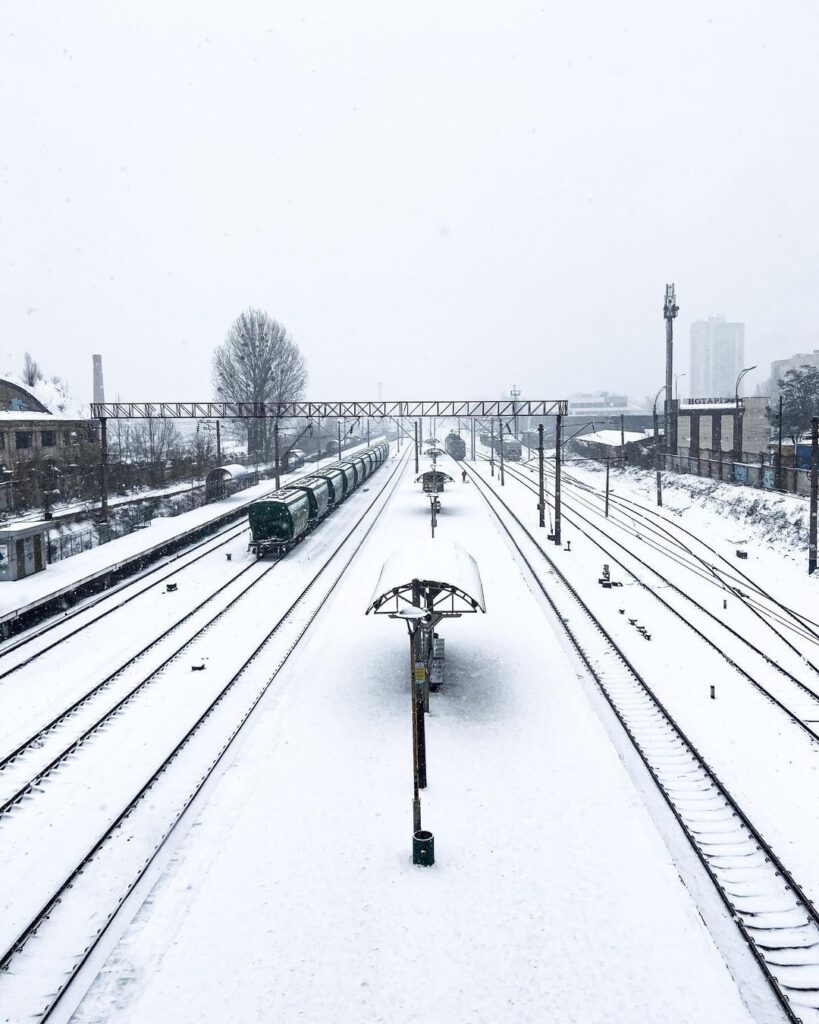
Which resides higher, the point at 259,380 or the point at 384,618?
the point at 259,380

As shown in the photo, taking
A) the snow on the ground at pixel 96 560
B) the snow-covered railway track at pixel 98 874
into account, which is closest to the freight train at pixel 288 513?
the snow on the ground at pixel 96 560

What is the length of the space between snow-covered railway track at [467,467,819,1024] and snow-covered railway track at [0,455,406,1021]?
8.12m

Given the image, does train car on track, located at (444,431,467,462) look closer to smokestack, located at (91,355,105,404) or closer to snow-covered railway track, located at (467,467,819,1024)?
smokestack, located at (91,355,105,404)

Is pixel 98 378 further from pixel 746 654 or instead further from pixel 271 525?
pixel 746 654

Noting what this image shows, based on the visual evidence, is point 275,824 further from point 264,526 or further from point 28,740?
point 264,526

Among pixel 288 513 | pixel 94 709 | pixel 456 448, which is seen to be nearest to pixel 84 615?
pixel 94 709

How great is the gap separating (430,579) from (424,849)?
6630mm

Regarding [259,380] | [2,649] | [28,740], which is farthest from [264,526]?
[259,380]

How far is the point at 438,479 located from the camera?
5156 centimetres

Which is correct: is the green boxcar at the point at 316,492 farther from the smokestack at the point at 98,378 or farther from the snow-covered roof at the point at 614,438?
the smokestack at the point at 98,378

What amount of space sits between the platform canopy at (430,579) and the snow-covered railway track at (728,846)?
12.9ft

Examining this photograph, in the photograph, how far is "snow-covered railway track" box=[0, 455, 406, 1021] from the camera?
331 inches

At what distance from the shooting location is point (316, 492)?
1564 inches

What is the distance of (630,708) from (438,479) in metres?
36.4
